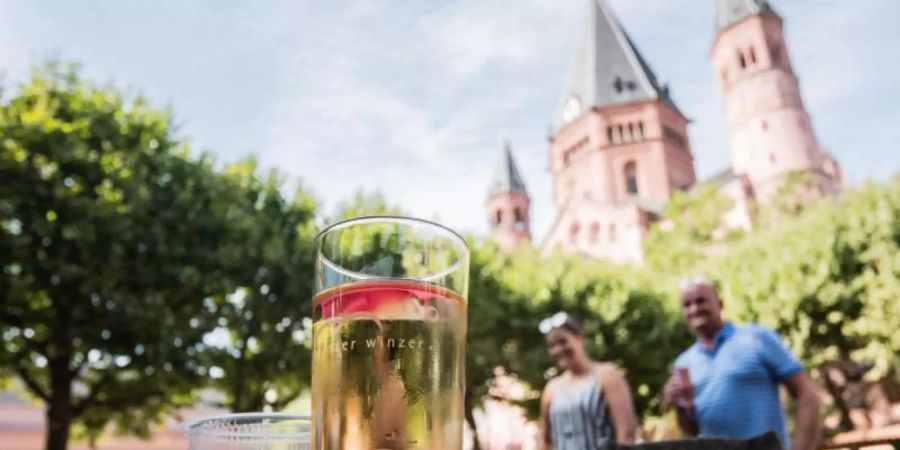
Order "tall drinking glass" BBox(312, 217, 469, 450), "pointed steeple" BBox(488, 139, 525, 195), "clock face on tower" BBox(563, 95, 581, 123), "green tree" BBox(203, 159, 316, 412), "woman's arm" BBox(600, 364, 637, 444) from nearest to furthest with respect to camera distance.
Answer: "tall drinking glass" BBox(312, 217, 469, 450), "woman's arm" BBox(600, 364, 637, 444), "green tree" BBox(203, 159, 316, 412), "clock face on tower" BBox(563, 95, 581, 123), "pointed steeple" BBox(488, 139, 525, 195)

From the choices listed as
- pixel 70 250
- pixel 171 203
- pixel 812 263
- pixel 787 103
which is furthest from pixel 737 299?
pixel 787 103

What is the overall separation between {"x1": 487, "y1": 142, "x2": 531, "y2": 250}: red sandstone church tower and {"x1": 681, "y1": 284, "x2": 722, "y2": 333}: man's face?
59138mm

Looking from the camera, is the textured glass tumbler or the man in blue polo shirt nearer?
the textured glass tumbler

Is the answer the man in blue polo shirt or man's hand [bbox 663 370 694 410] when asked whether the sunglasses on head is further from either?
man's hand [bbox 663 370 694 410]

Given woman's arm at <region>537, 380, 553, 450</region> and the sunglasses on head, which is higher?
the sunglasses on head

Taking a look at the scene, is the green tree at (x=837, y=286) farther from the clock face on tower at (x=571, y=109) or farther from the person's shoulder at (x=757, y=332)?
the clock face on tower at (x=571, y=109)

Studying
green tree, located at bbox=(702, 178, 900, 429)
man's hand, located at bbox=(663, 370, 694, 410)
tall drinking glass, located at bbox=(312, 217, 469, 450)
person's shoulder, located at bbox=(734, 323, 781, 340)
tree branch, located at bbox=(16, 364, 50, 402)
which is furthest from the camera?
green tree, located at bbox=(702, 178, 900, 429)

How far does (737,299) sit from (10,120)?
18.7m

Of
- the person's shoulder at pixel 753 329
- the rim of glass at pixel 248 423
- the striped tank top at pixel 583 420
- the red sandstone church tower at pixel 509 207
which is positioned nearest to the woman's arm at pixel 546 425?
the striped tank top at pixel 583 420

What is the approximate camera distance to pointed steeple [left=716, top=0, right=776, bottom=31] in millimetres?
56188

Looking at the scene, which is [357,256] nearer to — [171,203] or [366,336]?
[366,336]

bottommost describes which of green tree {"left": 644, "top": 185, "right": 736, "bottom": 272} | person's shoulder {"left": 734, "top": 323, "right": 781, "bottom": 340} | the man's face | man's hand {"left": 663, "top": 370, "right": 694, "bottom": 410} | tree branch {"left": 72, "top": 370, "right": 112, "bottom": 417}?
man's hand {"left": 663, "top": 370, "right": 694, "bottom": 410}

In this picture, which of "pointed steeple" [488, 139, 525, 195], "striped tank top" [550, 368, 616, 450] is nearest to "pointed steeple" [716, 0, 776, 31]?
"pointed steeple" [488, 139, 525, 195]

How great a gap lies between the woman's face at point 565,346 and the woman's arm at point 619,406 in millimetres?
277
